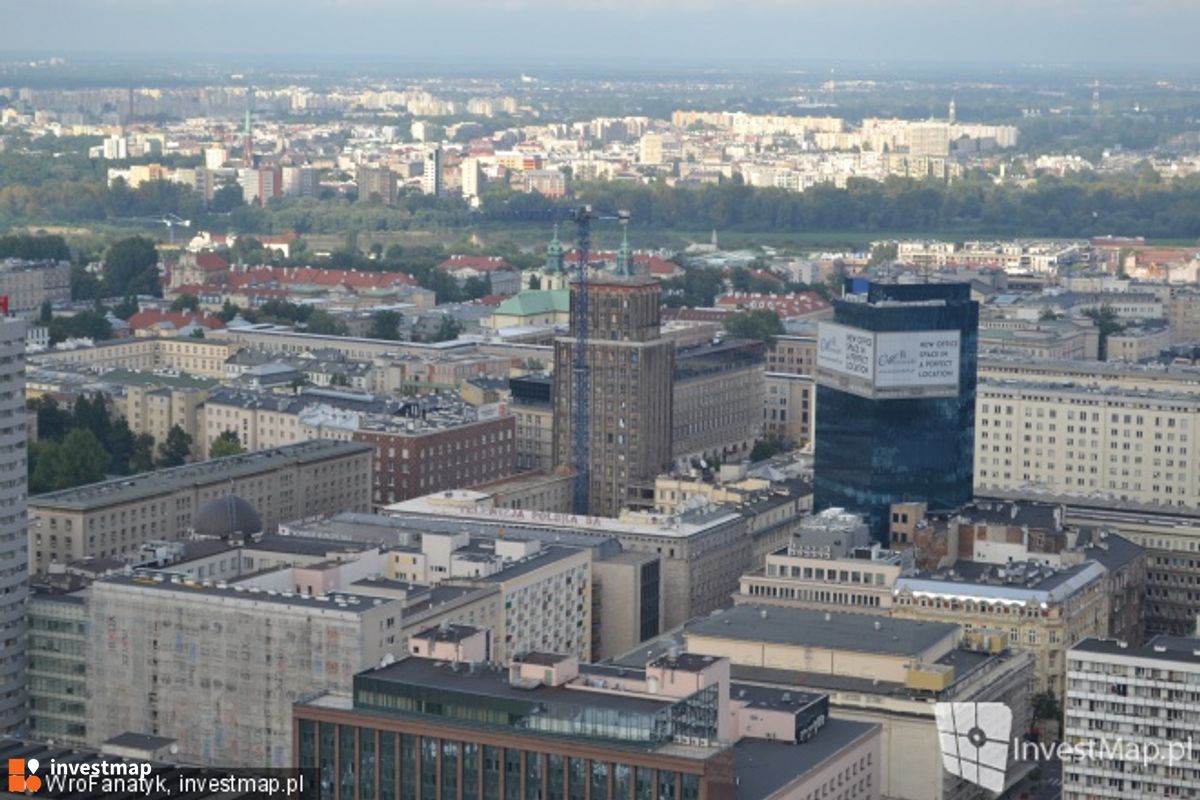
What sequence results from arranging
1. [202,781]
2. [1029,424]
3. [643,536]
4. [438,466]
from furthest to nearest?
[1029,424], [438,466], [643,536], [202,781]

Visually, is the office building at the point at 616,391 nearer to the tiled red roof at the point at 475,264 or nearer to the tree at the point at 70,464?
the tree at the point at 70,464

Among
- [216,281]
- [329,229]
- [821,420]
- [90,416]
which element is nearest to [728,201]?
[329,229]

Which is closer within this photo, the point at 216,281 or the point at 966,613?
the point at 966,613

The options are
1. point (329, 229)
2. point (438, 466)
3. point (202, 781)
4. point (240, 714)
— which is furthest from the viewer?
point (329, 229)

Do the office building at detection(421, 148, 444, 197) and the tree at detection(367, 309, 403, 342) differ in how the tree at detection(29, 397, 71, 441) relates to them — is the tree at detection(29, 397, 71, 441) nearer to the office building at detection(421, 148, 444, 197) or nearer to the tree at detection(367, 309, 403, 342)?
the tree at detection(367, 309, 403, 342)

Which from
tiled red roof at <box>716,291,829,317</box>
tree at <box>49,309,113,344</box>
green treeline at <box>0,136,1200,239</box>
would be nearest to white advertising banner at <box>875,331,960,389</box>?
tree at <box>49,309,113,344</box>

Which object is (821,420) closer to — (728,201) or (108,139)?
(728,201)
